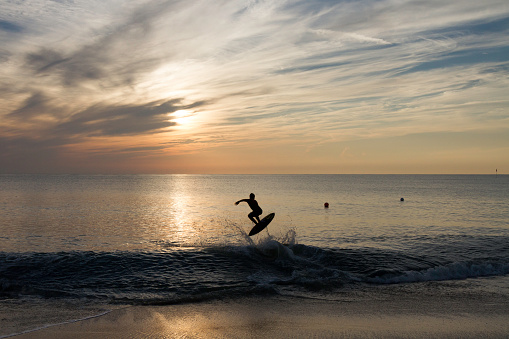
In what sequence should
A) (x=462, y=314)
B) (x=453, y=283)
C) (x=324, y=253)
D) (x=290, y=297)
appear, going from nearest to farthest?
(x=462, y=314) → (x=290, y=297) → (x=453, y=283) → (x=324, y=253)

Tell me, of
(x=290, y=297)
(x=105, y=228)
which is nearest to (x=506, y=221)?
(x=290, y=297)

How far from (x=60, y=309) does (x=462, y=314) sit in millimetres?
13371

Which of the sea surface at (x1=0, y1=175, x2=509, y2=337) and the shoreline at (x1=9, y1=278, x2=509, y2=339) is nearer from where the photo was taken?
the shoreline at (x1=9, y1=278, x2=509, y2=339)

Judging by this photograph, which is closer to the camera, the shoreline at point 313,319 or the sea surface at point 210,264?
the shoreline at point 313,319

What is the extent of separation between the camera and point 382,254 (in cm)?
2072

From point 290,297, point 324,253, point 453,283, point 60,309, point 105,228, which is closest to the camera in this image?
point 60,309

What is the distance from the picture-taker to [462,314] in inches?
436

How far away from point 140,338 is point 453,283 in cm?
1335

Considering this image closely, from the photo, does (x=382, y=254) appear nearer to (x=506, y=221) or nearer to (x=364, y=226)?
(x=364, y=226)

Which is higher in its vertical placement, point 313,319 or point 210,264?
point 313,319

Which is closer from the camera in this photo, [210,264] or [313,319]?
[313,319]

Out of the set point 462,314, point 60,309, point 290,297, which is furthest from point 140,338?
point 462,314

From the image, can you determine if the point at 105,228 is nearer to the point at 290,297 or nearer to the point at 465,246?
the point at 290,297

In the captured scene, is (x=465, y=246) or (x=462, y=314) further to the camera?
(x=465, y=246)
